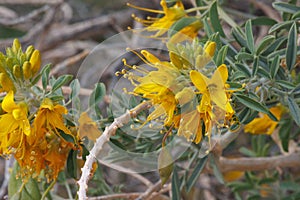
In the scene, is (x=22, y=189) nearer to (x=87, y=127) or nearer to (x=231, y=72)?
(x=87, y=127)

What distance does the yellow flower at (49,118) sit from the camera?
1.02 metres

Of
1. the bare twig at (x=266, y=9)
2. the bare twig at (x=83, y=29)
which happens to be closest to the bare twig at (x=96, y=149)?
the bare twig at (x=266, y=9)

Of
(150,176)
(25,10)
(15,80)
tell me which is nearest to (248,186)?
(150,176)

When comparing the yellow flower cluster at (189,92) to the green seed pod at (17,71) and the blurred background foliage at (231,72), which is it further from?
the green seed pod at (17,71)

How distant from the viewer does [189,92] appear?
93 cm

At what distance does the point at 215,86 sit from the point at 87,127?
1.12 feet

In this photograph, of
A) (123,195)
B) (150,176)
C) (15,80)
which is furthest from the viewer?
(150,176)

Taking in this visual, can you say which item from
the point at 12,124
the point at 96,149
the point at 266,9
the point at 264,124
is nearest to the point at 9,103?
the point at 12,124

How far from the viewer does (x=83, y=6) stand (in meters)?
2.42

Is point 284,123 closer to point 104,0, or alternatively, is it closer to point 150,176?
point 150,176

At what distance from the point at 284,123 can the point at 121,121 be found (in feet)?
1.72

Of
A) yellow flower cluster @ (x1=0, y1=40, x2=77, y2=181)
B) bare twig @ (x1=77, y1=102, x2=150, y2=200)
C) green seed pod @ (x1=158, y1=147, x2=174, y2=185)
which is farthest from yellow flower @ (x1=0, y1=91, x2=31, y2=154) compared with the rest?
green seed pod @ (x1=158, y1=147, x2=174, y2=185)

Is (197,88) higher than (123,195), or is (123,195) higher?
(197,88)

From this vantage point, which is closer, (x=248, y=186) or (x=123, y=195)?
(x=123, y=195)
